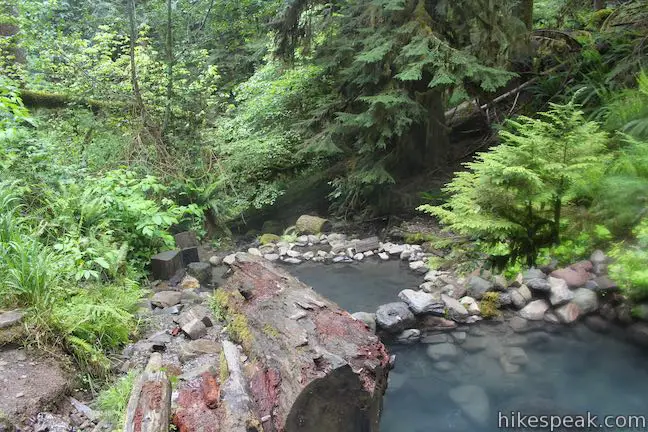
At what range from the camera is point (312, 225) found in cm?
805

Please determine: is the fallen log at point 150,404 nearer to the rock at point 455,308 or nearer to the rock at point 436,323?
the rock at point 436,323

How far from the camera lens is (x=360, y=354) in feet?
9.00

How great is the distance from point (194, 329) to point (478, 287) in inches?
119

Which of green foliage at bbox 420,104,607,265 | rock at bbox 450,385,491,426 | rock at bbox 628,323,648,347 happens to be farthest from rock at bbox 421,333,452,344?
rock at bbox 628,323,648,347

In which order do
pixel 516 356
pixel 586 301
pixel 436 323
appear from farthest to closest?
pixel 436 323 → pixel 586 301 → pixel 516 356

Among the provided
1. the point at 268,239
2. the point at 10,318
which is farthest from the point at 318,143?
the point at 10,318

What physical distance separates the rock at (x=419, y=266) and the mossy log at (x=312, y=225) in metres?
2.29

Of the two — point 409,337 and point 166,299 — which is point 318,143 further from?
point 409,337

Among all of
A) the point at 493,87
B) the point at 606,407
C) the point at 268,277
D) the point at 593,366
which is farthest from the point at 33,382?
the point at 493,87

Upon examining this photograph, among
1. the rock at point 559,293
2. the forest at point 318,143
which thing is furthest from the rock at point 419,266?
the rock at point 559,293

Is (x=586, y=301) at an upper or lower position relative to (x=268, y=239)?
upper

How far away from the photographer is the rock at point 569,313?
4.34 meters

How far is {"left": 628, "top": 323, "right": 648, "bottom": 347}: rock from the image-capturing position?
3900mm

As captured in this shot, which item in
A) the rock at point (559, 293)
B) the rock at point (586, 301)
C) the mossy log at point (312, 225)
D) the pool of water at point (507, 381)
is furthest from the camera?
the mossy log at point (312, 225)
